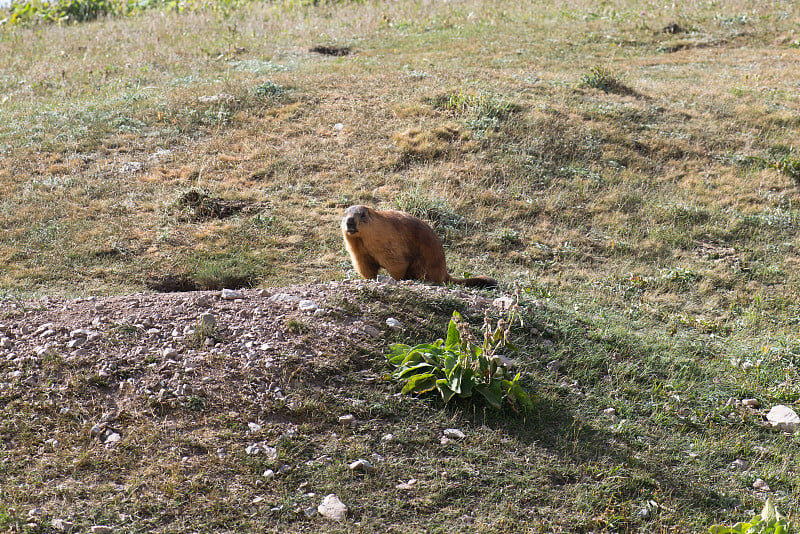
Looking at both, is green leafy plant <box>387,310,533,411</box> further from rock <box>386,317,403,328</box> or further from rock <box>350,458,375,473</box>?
rock <box>350,458,375,473</box>

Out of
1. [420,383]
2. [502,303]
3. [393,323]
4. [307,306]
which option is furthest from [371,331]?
[502,303]

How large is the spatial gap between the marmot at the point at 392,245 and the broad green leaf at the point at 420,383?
2403 millimetres

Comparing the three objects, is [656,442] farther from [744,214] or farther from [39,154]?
[39,154]

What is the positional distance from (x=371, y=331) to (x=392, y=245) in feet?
6.09

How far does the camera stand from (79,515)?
4.18 metres

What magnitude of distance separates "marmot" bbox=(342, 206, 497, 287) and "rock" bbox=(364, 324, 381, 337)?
169cm

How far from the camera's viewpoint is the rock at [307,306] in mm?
6195

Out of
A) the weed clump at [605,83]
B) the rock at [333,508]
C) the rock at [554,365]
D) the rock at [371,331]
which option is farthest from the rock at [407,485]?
the weed clump at [605,83]

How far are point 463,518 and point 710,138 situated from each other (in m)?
11.3

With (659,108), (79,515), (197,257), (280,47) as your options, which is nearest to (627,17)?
(659,108)

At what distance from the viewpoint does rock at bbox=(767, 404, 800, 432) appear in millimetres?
5898

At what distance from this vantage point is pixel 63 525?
13.4 ft

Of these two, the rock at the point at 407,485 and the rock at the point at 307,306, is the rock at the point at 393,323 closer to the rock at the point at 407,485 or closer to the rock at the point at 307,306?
the rock at the point at 307,306

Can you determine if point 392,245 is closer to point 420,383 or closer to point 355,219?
point 355,219
